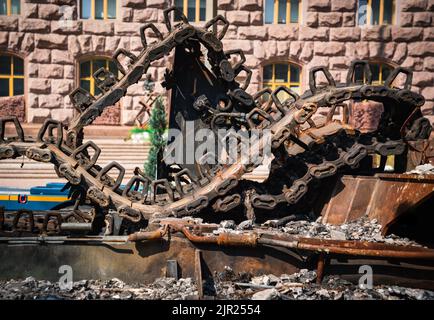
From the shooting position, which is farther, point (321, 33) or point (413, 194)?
point (321, 33)

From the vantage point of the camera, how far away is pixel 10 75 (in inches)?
590

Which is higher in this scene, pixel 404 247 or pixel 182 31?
pixel 182 31

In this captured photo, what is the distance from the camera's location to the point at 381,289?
4641mm

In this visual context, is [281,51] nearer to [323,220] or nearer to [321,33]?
[321,33]

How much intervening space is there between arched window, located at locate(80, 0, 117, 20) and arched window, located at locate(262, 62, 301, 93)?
5604 mm

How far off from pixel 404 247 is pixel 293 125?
1.91 metres

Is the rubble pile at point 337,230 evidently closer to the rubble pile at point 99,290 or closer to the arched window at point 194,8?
the rubble pile at point 99,290

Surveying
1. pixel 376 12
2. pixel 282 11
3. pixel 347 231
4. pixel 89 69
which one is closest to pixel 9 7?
pixel 89 69

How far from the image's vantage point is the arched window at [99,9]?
49.4ft

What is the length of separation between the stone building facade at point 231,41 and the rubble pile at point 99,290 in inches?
414

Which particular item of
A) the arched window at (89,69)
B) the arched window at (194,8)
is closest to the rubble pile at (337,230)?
the arched window at (89,69)

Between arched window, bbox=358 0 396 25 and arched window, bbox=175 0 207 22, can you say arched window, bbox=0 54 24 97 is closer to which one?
arched window, bbox=175 0 207 22
